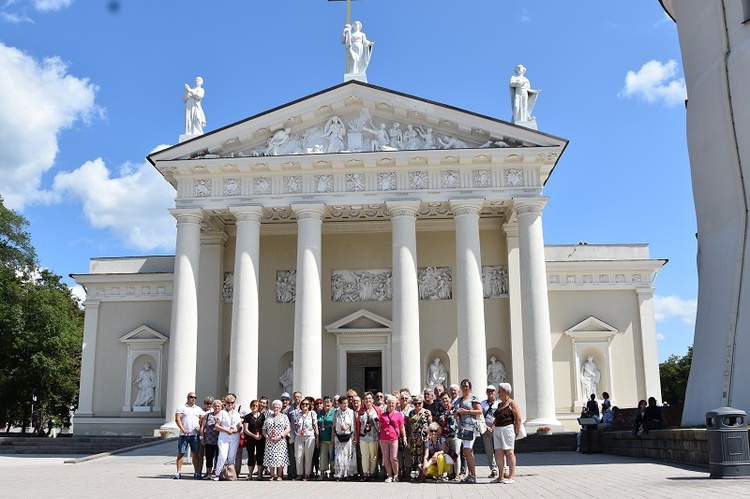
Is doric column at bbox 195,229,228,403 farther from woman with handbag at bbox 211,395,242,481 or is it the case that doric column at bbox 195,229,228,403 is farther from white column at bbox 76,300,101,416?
woman with handbag at bbox 211,395,242,481

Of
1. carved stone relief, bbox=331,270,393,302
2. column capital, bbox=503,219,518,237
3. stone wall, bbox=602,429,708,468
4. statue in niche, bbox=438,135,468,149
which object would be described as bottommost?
stone wall, bbox=602,429,708,468

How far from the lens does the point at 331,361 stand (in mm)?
29484

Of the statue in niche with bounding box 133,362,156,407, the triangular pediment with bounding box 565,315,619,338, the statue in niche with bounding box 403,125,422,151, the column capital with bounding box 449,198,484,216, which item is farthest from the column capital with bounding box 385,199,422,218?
the statue in niche with bounding box 133,362,156,407

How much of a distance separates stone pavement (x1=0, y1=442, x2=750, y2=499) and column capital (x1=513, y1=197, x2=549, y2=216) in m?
10.6

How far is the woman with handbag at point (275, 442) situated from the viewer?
14.4 metres

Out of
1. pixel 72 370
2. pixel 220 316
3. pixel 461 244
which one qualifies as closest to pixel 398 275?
pixel 461 244

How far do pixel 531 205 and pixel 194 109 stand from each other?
1322cm

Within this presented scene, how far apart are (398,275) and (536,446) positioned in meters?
7.12

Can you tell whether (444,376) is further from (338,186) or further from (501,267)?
(338,186)

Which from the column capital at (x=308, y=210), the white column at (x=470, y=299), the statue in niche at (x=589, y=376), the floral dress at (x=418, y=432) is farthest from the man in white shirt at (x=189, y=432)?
the statue in niche at (x=589, y=376)

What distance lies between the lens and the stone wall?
13.3 m

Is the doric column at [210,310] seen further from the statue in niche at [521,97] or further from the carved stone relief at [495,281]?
the statue in niche at [521,97]

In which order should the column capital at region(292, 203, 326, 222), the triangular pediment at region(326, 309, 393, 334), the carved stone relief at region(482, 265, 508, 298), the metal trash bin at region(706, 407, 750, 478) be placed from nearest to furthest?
the metal trash bin at region(706, 407, 750, 478), the column capital at region(292, 203, 326, 222), the triangular pediment at region(326, 309, 393, 334), the carved stone relief at region(482, 265, 508, 298)

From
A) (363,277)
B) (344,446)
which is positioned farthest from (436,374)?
(344,446)
